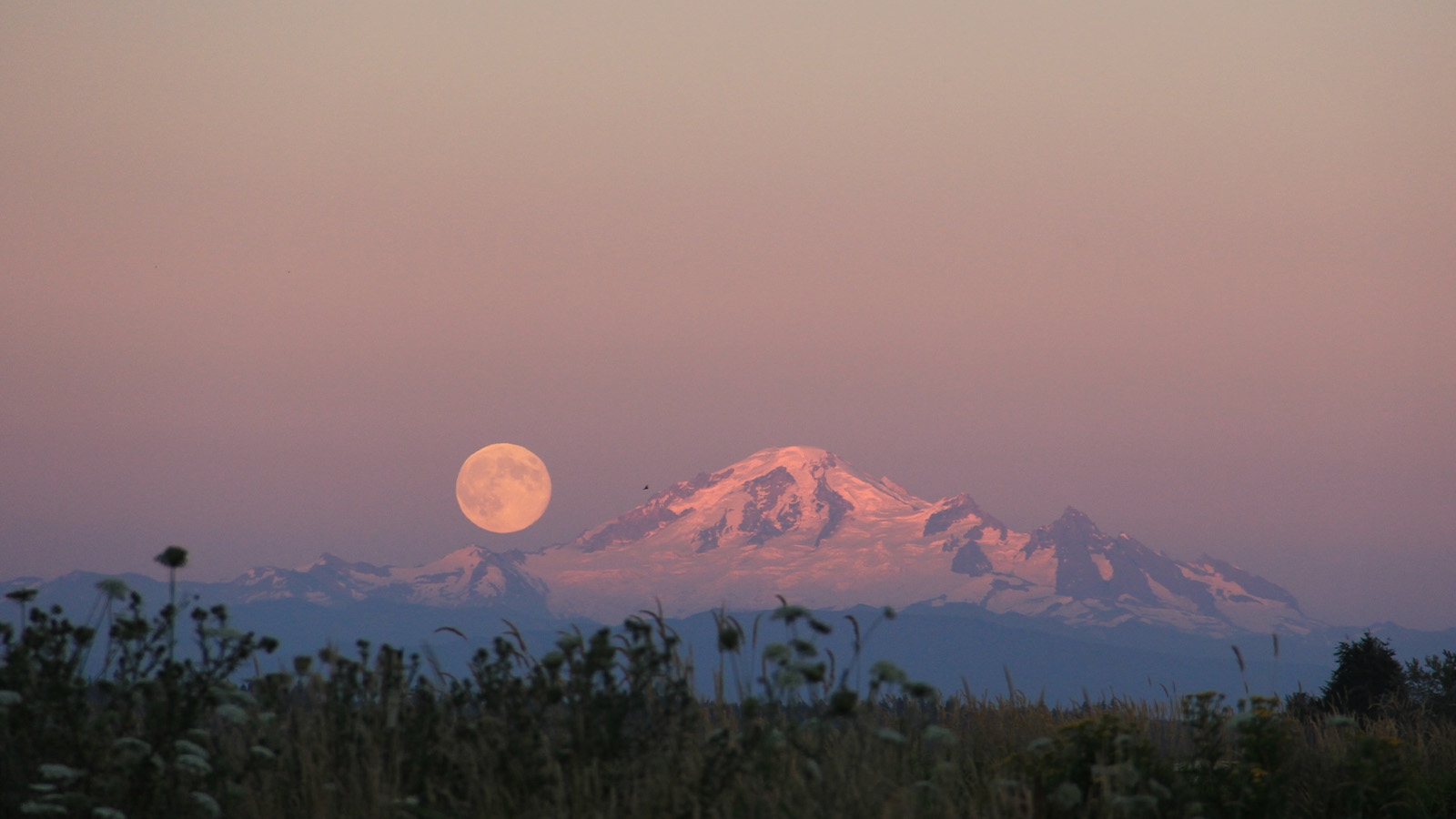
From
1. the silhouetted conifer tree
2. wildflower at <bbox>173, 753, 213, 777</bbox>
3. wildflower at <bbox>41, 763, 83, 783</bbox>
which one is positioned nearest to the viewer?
wildflower at <bbox>41, 763, 83, 783</bbox>

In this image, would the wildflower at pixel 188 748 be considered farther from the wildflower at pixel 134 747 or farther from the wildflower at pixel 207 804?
the wildflower at pixel 207 804

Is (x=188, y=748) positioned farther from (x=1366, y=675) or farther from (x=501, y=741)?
(x=1366, y=675)

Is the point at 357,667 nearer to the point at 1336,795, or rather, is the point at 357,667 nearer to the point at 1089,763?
the point at 1089,763

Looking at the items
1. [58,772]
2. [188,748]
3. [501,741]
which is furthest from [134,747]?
[501,741]

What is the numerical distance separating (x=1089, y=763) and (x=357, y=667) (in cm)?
506

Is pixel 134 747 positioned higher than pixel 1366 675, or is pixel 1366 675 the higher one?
pixel 134 747

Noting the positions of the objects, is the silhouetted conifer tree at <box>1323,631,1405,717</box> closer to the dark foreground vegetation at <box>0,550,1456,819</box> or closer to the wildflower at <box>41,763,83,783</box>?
the dark foreground vegetation at <box>0,550,1456,819</box>

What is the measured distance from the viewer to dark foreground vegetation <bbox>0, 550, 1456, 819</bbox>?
277 inches

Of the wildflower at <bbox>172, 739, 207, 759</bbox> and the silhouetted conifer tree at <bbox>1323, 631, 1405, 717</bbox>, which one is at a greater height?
the wildflower at <bbox>172, 739, 207, 759</bbox>

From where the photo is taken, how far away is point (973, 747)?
11.6 m

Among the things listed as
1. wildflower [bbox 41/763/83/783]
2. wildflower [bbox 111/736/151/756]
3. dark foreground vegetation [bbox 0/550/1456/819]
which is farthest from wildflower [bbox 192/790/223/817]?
wildflower [bbox 41/763/83/783]

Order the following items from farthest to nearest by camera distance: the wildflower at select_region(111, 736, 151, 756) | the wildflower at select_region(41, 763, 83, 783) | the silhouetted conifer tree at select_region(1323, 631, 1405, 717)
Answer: the silhouetted conifer tree at select_region(1323, 631, 1405, 717)
the wildflower at select_region(111, 736, 151, 756)
the wildflower at select_region(41, 763, 83, 783)

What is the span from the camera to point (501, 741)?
289 inches

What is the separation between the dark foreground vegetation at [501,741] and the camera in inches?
277
